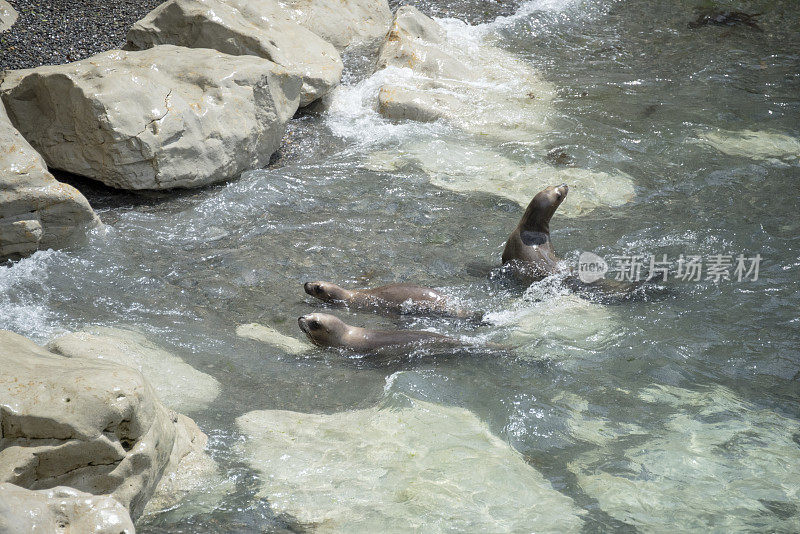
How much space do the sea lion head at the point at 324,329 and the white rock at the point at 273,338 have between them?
0.30ft

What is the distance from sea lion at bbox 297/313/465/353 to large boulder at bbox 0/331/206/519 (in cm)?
195

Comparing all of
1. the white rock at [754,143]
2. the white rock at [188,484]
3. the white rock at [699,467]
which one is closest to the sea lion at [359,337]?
the white rock at [699,467]

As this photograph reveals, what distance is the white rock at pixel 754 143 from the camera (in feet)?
26.2

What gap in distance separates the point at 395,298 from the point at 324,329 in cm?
67

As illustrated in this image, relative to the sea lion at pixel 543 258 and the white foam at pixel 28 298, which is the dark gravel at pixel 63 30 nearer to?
the white foam at pixel 28 298

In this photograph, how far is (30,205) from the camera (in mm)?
6059

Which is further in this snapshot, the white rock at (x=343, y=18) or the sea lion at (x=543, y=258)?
the white rock at (x=343, y=18)

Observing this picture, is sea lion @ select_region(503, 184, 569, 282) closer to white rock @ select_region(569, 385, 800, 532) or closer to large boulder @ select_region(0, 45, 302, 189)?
white rock @ select_region(569, 385, 800, 532)

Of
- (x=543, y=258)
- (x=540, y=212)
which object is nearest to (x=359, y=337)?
(x=543, y=258)

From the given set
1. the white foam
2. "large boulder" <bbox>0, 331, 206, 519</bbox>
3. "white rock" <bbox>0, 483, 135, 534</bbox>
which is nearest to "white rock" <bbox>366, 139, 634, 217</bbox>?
the white foam

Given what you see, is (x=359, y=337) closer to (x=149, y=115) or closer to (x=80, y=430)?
(x=80, y=430)

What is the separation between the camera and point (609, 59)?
11.0 meters

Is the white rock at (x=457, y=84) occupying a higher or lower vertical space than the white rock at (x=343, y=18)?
lower

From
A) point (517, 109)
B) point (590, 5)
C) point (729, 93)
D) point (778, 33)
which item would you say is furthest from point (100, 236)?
point (778, 33)
